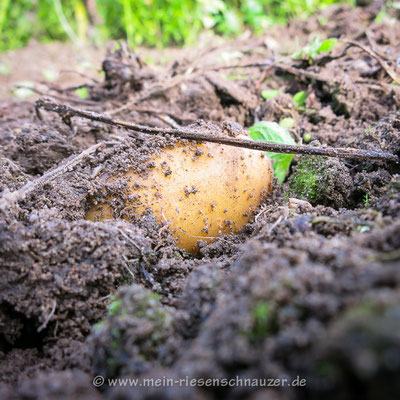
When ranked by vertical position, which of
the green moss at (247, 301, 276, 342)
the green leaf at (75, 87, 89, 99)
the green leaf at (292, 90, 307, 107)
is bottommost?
the green leaf at (292, 90, 307, 107)

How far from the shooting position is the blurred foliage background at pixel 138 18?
4171 millimetres

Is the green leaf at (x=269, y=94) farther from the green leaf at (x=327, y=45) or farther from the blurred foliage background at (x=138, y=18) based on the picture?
the blurred foliage background at (x=138, y=18)

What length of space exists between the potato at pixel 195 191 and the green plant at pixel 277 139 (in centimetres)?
27

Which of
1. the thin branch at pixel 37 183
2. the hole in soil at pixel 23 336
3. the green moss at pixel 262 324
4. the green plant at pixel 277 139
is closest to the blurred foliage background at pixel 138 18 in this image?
the green plant at pixel 277 139

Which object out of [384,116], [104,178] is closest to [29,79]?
[104,178]

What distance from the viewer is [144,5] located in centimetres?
454

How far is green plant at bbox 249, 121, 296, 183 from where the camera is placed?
1.88m

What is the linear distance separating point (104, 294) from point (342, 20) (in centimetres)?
361

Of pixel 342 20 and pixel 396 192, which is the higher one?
pixel 342 20

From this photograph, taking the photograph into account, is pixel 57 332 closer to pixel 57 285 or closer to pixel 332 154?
pixel 57 285

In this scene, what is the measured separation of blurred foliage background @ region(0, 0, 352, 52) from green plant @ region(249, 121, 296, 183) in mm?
2622

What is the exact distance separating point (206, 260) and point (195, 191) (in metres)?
0.33

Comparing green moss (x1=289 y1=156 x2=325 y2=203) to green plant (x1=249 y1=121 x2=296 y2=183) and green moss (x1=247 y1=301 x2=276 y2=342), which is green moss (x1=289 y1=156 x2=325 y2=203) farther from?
green moss (x1=247 y1=301 x2=276 y2=342)

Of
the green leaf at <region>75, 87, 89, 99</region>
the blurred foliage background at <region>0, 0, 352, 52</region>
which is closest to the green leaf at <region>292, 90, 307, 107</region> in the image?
the green leaf at <region>75, 87, 89, 99</region>
